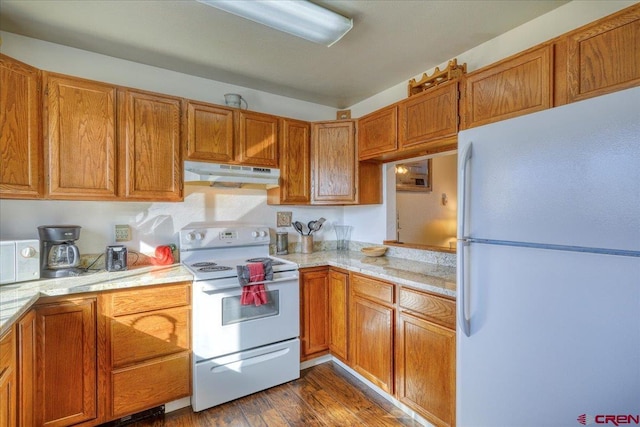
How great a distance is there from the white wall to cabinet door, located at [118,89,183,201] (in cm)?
180

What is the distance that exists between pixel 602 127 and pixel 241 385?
2.41m

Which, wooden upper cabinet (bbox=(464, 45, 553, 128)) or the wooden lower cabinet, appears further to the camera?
the wooden lower cabinet

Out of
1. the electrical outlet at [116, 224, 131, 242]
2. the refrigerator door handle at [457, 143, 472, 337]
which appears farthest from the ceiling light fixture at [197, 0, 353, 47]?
the electrical outlet at [116, 224, 131, 242]

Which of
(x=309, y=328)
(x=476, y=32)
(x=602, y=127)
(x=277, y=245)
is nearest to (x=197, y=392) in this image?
(x=309, y=328)

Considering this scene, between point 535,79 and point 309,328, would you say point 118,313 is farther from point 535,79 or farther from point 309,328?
point 535,79

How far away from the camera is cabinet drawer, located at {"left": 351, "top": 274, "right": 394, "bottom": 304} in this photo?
2.00 meters

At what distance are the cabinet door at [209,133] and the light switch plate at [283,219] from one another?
2.64 feet

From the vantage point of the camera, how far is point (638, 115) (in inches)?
36.2

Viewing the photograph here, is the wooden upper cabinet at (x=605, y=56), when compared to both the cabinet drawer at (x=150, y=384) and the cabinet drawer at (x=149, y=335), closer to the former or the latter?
the cabinet drawer at (x=149, y=335)

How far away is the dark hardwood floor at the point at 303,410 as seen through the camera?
1879 millimetres

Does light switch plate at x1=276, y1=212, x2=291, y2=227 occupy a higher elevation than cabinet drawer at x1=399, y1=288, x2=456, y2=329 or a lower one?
higher

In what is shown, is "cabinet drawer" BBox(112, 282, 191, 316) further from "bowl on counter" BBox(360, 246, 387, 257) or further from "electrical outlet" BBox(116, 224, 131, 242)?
"bowl on counter" BBox(360, 246, 387, 257)

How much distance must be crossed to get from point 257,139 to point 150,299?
148 centimetres

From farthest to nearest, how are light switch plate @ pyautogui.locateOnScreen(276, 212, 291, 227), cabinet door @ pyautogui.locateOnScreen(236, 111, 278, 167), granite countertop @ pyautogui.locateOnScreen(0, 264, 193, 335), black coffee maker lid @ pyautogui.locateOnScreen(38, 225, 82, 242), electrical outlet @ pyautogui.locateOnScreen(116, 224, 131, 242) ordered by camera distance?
light switch plate @ pyautogui.locateOnScreen(276, 212, 291, 227)
cabinet door @ pyautogui.locateOnScreen(236, 111, 278, 167)
electrical outlet @ pyautogui.locateOnScreen(116, 224, 131, 242)
black coffee maker lid @ pyautogui.locateOnScreen(38, 225, 82, 242)
granite countertop @ pyautogui.locateOnScreen(0, 264, 193, 335)
